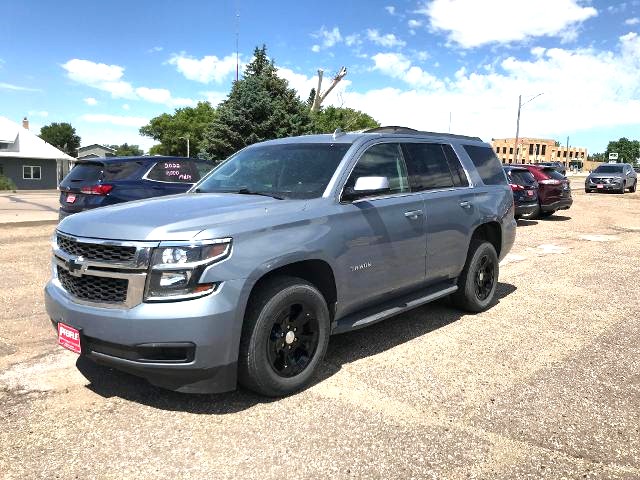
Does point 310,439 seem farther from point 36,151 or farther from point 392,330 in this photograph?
point 36,151

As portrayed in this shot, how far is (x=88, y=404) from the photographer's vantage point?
364 cm

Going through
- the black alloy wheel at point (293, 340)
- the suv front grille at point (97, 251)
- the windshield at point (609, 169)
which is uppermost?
the windshield at point (609, 169)

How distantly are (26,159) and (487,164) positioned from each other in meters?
49.6

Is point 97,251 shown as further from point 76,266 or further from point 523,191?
point 523,191

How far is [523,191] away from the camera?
47.2 feet

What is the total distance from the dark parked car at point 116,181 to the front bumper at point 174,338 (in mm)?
5882

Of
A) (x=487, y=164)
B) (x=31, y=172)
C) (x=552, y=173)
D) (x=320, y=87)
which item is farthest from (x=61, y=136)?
(x=487, y=164)

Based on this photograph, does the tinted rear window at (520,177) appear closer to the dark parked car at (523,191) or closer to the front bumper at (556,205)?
the dark parked car at (523,191)

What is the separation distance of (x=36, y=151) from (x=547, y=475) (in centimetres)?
5314

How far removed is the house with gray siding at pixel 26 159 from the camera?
151ft

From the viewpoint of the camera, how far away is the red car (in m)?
16.0

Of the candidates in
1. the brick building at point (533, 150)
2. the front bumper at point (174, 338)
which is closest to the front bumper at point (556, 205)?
the front bumper at point (174, 338)

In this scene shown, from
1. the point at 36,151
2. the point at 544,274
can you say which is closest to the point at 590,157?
the point at 36,151

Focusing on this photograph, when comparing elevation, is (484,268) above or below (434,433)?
above
